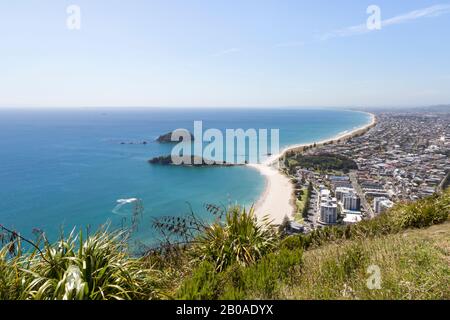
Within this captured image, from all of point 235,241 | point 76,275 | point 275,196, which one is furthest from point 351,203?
point 76,275

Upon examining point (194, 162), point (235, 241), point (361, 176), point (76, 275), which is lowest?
point (361, 176)

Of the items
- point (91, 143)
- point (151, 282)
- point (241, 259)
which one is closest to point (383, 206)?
point (241, 259)

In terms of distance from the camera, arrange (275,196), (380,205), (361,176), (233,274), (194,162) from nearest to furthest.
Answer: (233,274)
(380,205)
(275,196)
(361,176)
(194,162)

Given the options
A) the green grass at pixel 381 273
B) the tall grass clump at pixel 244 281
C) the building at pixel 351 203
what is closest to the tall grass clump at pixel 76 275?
the tall grass clump at pixel 244 281

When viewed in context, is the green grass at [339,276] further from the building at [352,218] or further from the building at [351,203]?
the building at [351,203]

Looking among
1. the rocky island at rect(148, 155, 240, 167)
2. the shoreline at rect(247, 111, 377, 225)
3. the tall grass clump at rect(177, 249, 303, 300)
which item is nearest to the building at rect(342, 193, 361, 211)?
the shoreline at rect(247, 111, 377, 225)

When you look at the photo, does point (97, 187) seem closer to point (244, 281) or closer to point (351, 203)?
point (351, 203)
